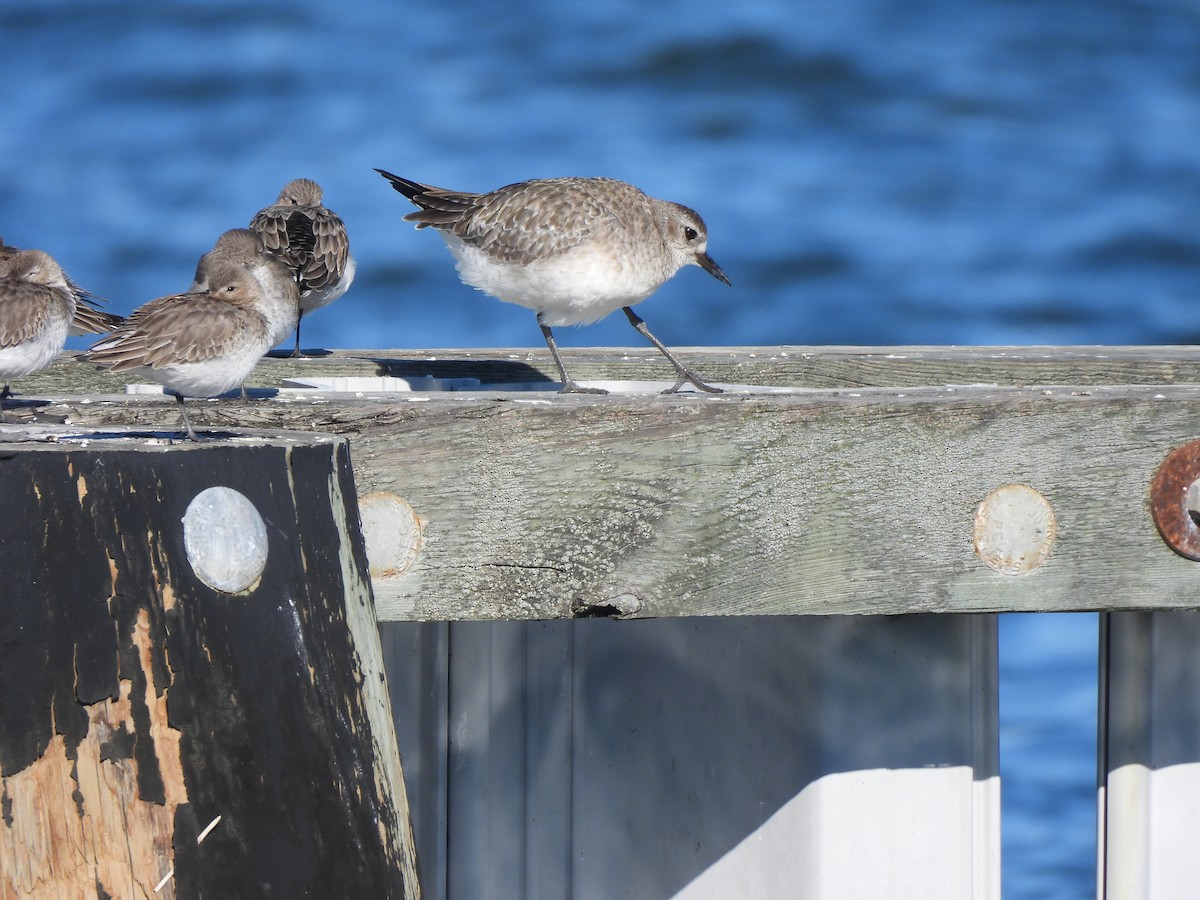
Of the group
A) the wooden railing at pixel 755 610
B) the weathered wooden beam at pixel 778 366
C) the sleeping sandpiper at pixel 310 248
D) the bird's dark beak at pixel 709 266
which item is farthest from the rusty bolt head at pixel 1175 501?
the sleeping sandpiper at pixel 310 248

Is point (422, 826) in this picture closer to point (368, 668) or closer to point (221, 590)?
point (368, 668)

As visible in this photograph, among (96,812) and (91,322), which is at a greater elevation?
(91,322)

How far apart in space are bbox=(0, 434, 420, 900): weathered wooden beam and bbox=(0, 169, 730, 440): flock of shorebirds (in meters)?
1.95

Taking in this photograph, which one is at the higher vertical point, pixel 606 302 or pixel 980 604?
pixel 606 302

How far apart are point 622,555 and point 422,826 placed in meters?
1.18

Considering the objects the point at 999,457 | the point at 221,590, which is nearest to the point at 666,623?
the point at 999,457

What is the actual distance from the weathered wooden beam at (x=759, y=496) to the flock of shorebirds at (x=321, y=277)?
1204 millimetres

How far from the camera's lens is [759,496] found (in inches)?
101

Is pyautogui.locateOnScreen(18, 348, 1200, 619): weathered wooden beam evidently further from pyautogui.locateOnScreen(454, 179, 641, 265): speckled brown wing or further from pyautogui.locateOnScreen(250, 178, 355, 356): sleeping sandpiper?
pyautogui.locateOnScreen(250, 178, 355, 356): sleeping sandpiper

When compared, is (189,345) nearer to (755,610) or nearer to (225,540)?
(755,610)

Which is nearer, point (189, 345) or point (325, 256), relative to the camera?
point (189, 345)

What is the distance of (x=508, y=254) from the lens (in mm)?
5703

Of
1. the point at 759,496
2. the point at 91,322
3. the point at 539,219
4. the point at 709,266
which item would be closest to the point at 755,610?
the point at 759,496

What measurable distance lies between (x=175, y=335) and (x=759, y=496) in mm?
2013
